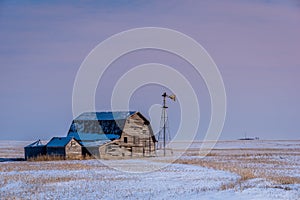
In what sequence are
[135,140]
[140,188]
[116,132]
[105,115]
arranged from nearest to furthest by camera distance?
[140,188]
[116,132]
[135,140]
[105,115]

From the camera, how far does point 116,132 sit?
47594mm

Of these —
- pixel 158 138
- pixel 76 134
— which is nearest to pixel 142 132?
pixel 158 138

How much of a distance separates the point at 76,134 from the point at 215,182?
1146 inches

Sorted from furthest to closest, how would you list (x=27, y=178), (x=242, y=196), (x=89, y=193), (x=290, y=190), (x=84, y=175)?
1. (x=84, y=175)
2. (x=27, y=178)
3. (x=89, y=193)
4. (x=290, y=190)
5. (x=242, y=196)

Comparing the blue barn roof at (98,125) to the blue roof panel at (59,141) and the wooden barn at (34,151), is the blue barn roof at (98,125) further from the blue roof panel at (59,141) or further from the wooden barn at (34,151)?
the wooden barn at (34,151)

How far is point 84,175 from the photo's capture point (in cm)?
2553

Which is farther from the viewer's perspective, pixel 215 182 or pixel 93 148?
pixel 93 148

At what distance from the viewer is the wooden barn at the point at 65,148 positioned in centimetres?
4309

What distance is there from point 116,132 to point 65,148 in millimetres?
6422

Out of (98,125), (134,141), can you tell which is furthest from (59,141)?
(134,141)

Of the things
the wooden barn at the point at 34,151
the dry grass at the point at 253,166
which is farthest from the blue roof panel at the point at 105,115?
the dry grass at the point at 253,166

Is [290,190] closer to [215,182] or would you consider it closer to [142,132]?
[215,182]

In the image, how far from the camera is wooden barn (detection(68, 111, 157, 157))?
4616 centimetres

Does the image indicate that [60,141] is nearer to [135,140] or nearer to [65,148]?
[65,148]
